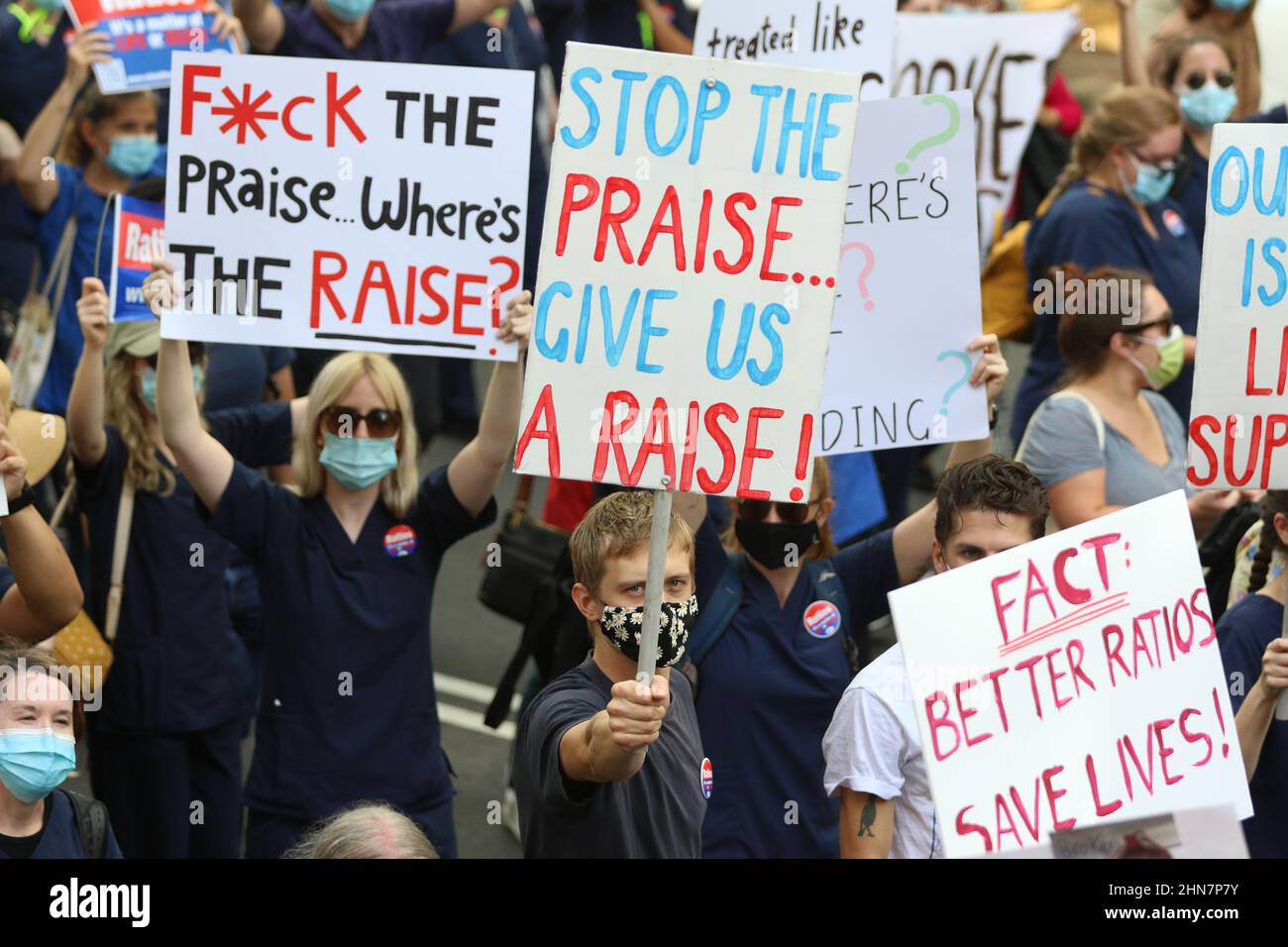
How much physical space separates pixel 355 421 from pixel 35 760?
152 centimetres

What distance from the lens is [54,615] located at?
4930mm

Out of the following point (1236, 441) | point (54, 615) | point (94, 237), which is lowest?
point (54, 615)

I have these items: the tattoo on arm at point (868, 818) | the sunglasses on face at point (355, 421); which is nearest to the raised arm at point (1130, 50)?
the sunglasses on face at point (355, 421)

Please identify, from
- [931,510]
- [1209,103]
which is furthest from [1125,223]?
[931,510]

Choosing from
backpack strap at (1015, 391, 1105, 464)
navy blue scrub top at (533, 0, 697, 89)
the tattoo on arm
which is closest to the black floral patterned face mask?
the tattoo on arm

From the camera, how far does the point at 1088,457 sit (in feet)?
20.4

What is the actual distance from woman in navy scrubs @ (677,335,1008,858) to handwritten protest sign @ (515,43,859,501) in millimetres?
1079

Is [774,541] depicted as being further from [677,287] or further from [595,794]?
[595,794]

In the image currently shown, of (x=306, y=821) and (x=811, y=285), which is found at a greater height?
(x=811, y=285)

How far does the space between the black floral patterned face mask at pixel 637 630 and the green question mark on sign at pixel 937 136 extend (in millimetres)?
1964

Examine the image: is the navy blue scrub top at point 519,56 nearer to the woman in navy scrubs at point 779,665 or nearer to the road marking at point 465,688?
the road marking at point 465,688

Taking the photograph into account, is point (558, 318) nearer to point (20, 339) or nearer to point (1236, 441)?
point (1236, 441)
